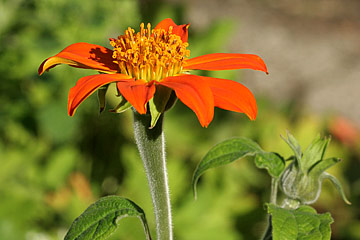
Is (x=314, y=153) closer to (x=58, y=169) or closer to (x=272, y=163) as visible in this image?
(x=272, y=163)

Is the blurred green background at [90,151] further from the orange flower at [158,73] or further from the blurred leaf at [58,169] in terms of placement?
the orange flower at [158,73]

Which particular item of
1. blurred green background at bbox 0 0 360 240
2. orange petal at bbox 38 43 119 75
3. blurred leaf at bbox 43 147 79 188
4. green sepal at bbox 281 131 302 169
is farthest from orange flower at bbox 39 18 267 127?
blurred leaf at bbox 43 147 79 188

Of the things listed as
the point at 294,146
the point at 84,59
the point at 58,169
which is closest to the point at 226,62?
the point at 294,146

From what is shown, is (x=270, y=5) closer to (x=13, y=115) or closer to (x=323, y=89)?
(x=323, y=89)

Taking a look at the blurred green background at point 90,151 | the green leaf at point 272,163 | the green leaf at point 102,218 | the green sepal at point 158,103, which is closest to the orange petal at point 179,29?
the green sepal at point 158,103

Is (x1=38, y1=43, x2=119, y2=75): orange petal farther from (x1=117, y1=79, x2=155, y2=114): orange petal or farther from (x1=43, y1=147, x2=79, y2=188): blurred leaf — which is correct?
(x1=43, y1=147, x2=79, y2=188): blurred leaf

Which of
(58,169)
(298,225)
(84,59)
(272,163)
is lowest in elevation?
(58,169)

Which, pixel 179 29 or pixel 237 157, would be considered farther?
pixel 179 29
